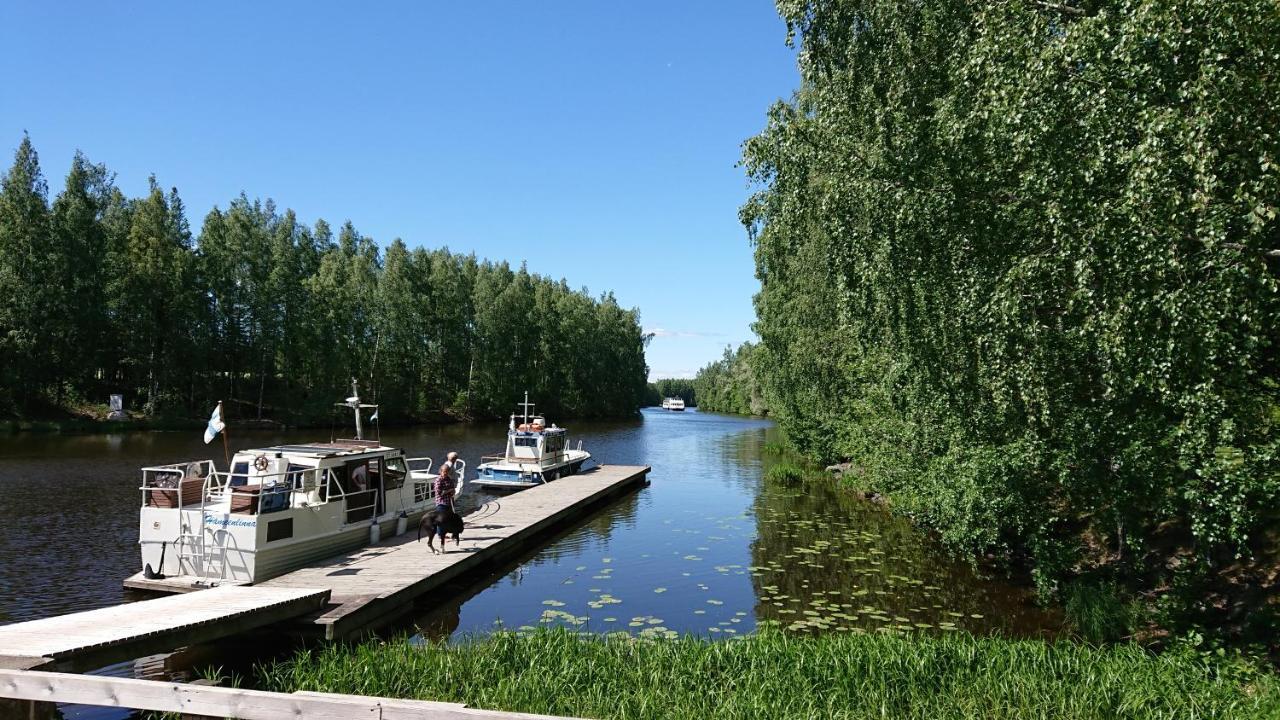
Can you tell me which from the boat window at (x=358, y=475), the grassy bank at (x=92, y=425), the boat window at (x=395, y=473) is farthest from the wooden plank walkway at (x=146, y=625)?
the grassy bank at (x=92, y=425)

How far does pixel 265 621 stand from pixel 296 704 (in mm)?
5268

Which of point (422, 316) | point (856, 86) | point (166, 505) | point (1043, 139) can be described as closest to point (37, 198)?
point (422, 316)

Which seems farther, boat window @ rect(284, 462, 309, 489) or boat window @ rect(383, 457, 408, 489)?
boat window @ rect(383, 457, 408, 489)

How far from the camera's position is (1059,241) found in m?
9.27

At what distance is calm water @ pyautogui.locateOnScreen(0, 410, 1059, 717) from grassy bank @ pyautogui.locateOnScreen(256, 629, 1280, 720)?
2.97 metres

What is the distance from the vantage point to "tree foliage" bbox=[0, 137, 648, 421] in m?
50.6

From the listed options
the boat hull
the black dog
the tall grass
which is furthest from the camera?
the boat hull

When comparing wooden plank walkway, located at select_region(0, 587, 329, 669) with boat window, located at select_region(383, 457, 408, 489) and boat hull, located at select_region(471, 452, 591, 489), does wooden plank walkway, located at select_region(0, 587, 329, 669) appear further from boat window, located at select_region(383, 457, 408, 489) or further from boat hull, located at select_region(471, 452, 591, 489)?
boat hull, located at select_region(471, 452, 591, 489)

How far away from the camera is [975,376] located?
12.4m

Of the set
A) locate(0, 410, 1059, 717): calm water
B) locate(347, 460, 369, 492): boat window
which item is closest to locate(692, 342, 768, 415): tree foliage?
locate(0, 410, 1059, 717): calm water

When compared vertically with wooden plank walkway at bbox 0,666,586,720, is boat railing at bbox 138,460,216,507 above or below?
above

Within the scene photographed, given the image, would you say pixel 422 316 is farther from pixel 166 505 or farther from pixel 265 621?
pixel 265 621

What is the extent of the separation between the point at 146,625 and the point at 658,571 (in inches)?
433

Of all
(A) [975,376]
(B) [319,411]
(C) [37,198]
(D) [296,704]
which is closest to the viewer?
(D) [296,704]
